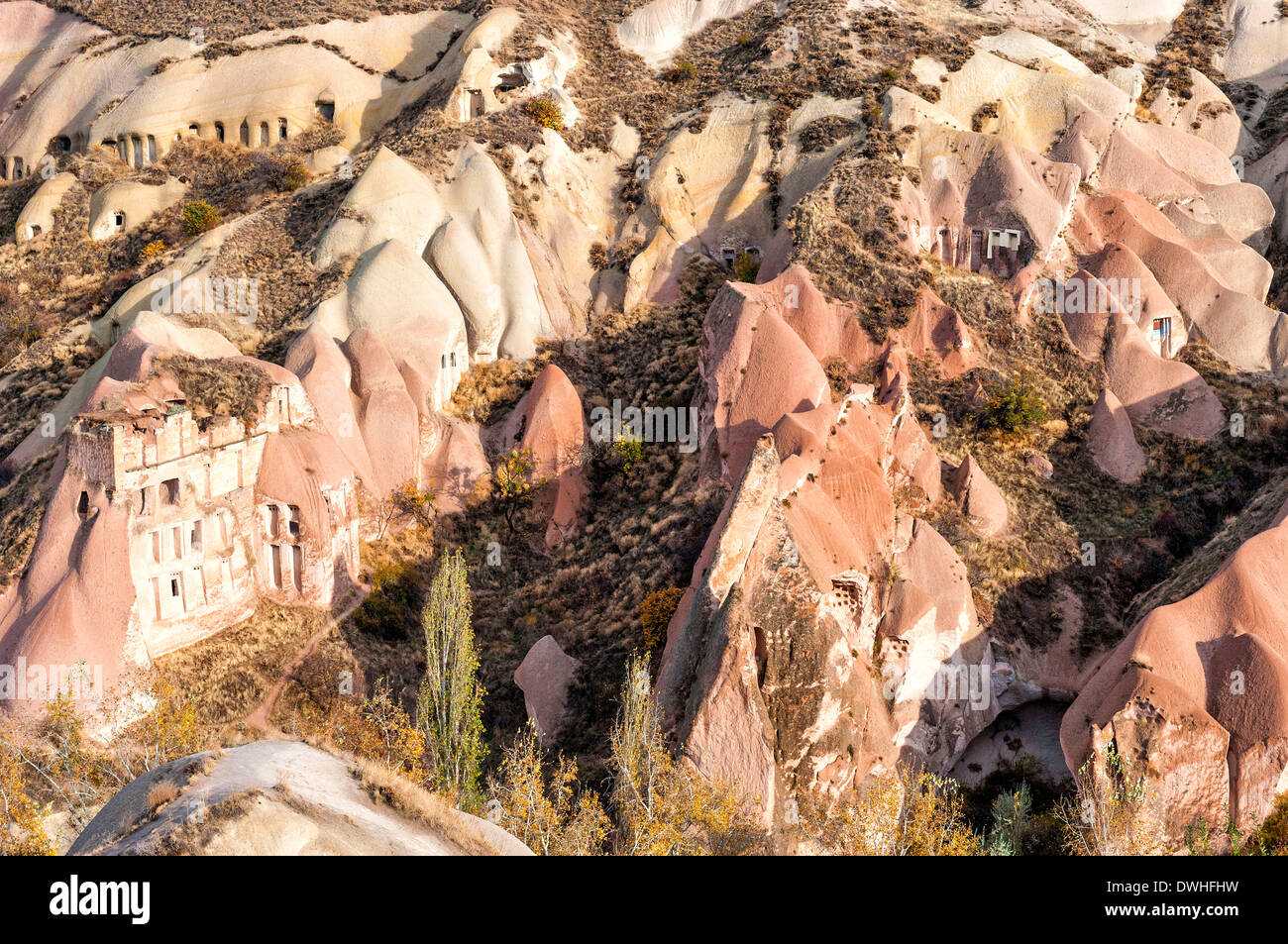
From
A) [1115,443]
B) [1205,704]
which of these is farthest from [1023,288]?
[1205,704]

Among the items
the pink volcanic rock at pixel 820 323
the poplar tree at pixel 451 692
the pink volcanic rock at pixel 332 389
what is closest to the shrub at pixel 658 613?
the poplar tree at pixel 451 692

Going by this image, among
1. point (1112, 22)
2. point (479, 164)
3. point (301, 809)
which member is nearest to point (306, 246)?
point (479, 164)

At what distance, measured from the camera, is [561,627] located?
3938 cm

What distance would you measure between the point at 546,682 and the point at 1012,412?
21.9 m

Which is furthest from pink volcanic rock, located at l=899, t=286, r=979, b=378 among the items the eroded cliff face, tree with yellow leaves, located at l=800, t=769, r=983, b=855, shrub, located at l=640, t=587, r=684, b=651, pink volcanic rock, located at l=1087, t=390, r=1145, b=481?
tree with yellow leaves, located at l=800, t=769, r=983, b=855

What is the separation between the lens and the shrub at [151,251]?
5709 centimetres

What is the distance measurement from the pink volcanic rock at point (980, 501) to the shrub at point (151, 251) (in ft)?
139

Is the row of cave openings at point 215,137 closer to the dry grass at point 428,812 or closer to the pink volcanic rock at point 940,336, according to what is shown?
the pink volcanic rock at point 940,336

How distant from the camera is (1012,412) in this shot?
43.8 meters

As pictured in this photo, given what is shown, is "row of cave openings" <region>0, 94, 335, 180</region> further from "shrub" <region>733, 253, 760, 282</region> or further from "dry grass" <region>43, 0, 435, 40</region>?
"shrub" <region>733, 253, 760, 282</region>

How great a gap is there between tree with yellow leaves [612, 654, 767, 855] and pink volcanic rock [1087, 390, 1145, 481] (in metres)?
24.2

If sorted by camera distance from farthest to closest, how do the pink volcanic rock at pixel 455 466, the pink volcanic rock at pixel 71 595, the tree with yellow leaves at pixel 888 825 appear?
the pink volcanic rock at pixel 455 466 < the pink volcanic rock at pixel 71 595 < the tree with yellow leaves at pixel 888 825

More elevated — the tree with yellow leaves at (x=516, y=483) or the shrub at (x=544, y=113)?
the shrub at (x=544, y=113)

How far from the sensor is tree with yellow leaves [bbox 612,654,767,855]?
26.0 m
